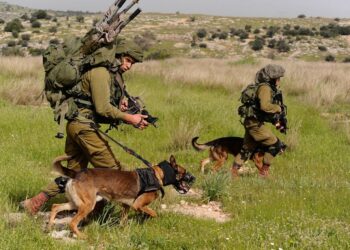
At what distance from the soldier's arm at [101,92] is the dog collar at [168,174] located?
0.79 meters

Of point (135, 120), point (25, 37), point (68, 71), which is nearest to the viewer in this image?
point (68, 71)

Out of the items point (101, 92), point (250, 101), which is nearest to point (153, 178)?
point (101, 92)

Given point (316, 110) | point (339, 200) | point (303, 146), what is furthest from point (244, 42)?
point (339, 200)

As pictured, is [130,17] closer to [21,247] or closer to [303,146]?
[21,247]

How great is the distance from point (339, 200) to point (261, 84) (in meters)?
2.37

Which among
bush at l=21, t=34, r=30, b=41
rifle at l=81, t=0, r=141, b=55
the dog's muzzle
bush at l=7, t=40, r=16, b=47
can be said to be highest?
rifle at l=81, t=0, r=141, b=55

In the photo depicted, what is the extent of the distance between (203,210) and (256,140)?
86.3 inches

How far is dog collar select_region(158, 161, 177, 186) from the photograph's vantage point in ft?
18.2

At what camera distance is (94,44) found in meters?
5.31

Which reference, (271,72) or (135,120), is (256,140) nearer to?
(271,72)

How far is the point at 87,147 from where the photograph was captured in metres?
5.42

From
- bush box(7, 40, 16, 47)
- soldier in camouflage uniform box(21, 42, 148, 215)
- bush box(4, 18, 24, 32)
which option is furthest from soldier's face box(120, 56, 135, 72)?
bush box(4, 18, 24, 32)

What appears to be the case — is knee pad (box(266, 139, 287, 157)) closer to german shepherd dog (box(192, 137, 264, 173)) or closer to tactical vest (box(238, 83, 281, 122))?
german shepherd dog (box(192, 137, 264, 173))

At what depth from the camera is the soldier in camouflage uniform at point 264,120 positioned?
7.94m
